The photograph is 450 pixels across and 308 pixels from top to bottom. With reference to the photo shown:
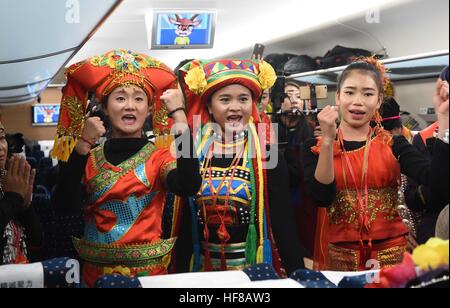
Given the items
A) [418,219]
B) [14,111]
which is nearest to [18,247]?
[14,111]

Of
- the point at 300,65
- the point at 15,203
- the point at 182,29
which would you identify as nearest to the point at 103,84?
the point at 182,29

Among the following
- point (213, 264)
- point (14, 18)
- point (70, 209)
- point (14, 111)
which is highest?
point (14, 18)

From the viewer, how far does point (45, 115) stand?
1.31m

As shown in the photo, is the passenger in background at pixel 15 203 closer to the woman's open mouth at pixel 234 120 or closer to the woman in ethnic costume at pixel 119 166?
the woman in ethnic costume at pixel 119 166

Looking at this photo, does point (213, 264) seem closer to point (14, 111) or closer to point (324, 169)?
point (324, 169)

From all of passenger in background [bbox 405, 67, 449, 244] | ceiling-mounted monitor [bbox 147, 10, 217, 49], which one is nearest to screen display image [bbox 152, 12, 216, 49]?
ceiling-mounted monitor [bbox 147, 10, 217, 49]

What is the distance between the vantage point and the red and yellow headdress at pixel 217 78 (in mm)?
1313

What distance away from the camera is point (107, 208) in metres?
1.28

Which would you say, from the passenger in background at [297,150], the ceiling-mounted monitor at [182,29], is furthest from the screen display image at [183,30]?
the passenger in background at [297,150]

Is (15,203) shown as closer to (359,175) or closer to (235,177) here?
(235,177)

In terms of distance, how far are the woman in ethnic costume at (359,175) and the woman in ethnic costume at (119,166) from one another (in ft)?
0.98

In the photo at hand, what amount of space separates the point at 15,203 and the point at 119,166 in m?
0.24

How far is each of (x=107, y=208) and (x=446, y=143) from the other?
75 cm

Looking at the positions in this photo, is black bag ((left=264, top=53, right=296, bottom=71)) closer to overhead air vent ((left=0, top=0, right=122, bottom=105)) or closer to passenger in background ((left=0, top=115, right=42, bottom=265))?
overhead air vent ((left=0, top=0, right=122, bottom=105))
